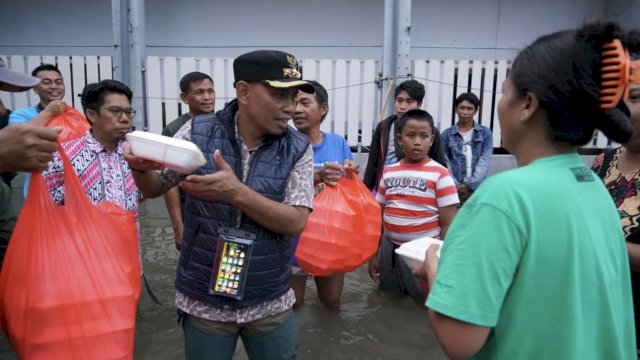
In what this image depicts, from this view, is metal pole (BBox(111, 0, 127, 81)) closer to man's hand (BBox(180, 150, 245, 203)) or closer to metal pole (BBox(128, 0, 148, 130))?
metal pole (BBox(128, 0, 148, 130))

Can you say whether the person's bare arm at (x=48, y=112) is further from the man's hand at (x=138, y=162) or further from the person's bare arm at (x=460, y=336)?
the person's bare arm at (x=460, y=336)

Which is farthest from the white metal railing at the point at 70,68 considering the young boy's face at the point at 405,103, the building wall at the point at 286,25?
the young boy's face at the point at 405,103

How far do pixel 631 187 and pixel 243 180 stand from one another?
1495 millimetres

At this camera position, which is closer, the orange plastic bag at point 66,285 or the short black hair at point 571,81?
the short black hair at point 571,81

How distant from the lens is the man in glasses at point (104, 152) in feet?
8.16

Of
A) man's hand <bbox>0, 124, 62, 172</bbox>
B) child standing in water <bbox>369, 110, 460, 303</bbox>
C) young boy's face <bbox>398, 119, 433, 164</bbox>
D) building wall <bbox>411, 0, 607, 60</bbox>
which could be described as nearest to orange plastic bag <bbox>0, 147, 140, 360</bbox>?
man's hand <bbox>0, 124, 62, 172</bbox>

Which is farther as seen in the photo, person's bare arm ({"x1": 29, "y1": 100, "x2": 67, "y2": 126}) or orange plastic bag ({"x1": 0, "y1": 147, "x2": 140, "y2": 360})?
person's bare arm ({"x1": 29, "y1": 100, "x2": 67, "y2": 126})

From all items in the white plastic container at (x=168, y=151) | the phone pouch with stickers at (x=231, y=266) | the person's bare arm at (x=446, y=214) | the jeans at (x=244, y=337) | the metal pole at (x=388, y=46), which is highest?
the metal pole at (x=388, y=46)

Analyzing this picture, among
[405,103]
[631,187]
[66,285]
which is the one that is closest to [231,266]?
[66,285]

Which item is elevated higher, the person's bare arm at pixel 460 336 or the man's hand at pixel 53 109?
the man's hand at pixel 53 109

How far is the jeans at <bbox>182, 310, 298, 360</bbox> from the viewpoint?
72.8 inches

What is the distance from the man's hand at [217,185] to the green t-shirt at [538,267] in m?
0.79

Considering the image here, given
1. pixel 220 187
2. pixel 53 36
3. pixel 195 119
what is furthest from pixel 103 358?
pixel 53 36

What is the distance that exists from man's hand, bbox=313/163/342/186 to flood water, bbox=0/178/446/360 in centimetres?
122
